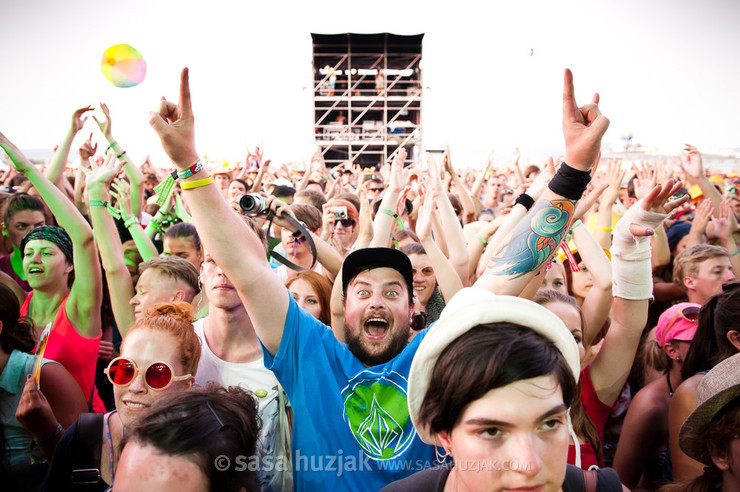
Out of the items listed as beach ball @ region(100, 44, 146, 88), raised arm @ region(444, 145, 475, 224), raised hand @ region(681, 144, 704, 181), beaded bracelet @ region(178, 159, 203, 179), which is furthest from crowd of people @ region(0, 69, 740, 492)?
raised arm @ region(444, 145, 475, 224)

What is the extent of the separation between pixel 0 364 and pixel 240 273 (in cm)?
127

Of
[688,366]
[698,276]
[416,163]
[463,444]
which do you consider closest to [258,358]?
[463,444]

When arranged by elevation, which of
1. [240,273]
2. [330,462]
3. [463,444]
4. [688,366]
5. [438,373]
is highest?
[240,273]

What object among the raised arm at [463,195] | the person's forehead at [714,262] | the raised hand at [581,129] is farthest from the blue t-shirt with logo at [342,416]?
the raised arm at [463,195]

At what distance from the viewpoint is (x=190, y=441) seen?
4.50 ft

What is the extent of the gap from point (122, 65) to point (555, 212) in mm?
2470

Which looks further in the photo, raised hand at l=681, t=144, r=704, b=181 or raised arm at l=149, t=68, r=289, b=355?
raised hand at l=681, t=144, r=704, b=181

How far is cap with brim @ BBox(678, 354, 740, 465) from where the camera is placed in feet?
4.88

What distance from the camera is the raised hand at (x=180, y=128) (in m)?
1.58

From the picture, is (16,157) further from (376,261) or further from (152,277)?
(376,261)

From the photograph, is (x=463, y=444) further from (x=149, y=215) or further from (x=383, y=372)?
(x=149, y=215)

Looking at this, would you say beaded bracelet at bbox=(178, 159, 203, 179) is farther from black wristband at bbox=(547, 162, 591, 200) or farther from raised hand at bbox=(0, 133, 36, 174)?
raised hand at bbox=(0, 133, 36, 174)

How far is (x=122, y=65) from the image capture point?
2781 mm

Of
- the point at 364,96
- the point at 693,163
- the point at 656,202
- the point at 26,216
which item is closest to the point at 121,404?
the point at 656,202
